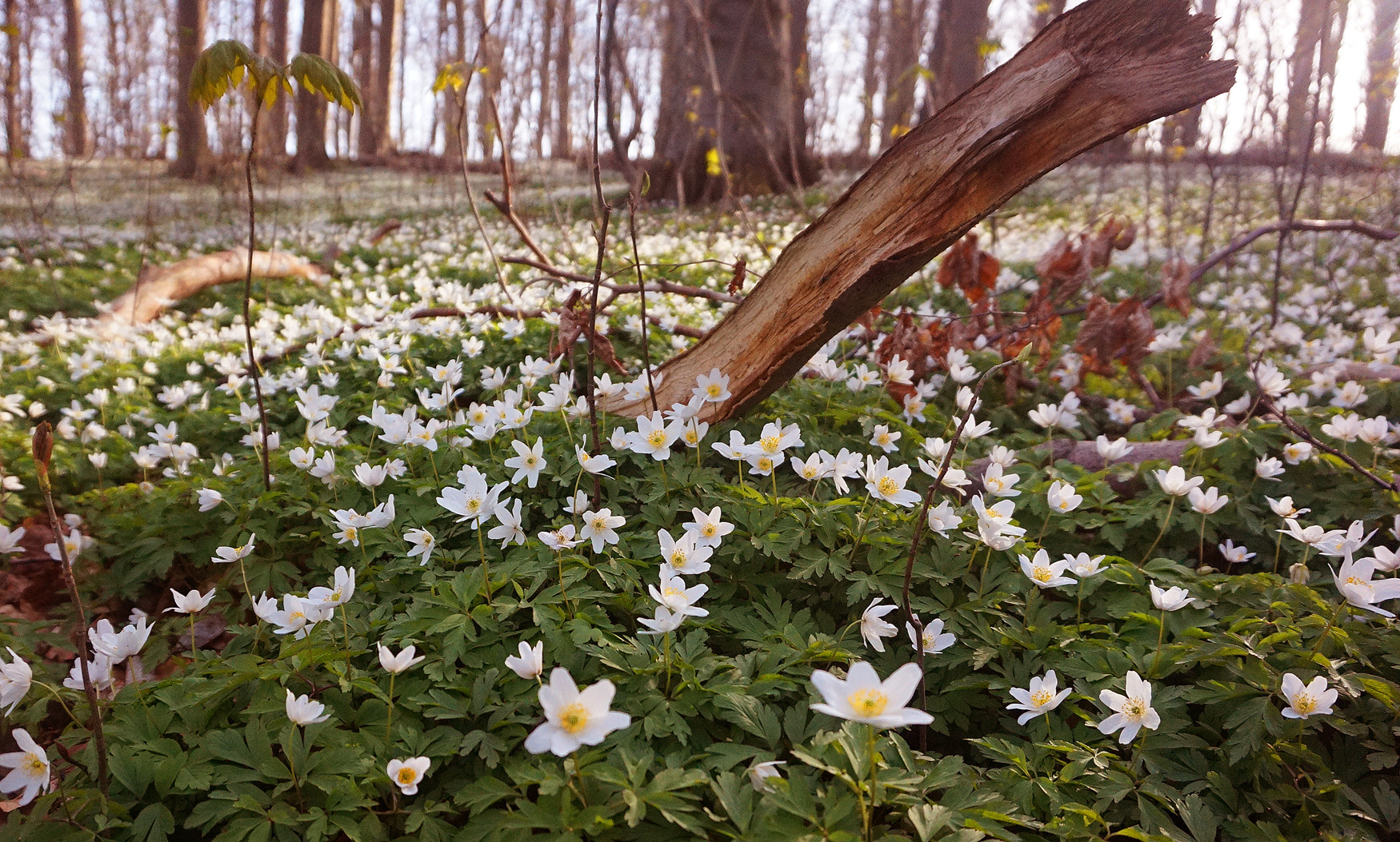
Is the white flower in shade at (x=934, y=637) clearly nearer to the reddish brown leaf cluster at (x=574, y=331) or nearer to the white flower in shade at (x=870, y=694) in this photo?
the white flower in shade at (x=870, y=694)

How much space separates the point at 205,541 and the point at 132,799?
4.45 feet

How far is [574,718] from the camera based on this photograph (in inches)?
53.5

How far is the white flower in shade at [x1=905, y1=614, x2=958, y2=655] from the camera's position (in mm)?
1981

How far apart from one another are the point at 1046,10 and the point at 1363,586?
7349 mm

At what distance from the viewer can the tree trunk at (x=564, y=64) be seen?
951 cm

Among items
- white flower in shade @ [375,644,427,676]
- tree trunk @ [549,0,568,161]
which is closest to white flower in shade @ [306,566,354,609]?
white flower in shade @ [375,644,427,676]

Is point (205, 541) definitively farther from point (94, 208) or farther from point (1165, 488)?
point (94, 208)

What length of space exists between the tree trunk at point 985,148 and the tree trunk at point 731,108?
34.6ft

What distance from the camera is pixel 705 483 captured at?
8.50ft

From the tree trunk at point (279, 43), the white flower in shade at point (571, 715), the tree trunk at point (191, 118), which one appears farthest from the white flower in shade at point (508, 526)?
the tree trunk at point (279, 43)

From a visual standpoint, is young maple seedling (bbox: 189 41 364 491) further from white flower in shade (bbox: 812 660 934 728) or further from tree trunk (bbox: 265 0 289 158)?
tree trunk (bbox: 265 0 289 158)

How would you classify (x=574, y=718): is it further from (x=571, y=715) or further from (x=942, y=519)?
(x=942, y=519)

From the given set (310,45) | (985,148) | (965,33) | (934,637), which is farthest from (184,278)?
(310,45)

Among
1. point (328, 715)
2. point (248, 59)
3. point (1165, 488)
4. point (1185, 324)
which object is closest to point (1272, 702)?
point (1165, 488)
